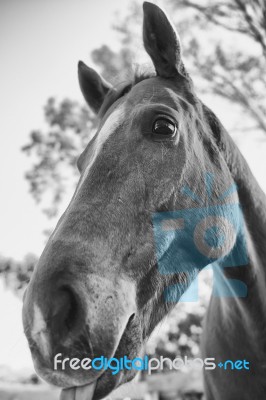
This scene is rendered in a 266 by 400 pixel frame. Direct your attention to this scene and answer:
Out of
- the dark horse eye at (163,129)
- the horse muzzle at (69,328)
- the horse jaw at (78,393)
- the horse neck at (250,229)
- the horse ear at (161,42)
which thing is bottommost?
the horse neck at (250,229)

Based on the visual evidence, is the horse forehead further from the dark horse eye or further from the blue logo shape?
the blue logo shape

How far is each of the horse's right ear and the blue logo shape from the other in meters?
1.30

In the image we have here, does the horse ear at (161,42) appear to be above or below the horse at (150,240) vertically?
above

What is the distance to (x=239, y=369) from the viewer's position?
2.33 meters

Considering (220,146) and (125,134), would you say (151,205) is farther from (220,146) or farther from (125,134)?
(220,146)

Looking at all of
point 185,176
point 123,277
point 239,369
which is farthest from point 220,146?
point 239,369

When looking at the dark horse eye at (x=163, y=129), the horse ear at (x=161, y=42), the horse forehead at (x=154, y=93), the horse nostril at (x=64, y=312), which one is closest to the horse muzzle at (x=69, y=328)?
the horse nostril at (x=64, y=312)

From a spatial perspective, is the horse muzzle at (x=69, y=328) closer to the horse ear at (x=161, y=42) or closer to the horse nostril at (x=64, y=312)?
the horse nostril at (x=64, y=312)

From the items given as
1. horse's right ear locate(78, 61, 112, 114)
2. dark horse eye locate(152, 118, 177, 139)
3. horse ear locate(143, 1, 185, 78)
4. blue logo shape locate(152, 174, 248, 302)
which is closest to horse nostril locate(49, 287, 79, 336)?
blue logo shape locate(152, 174, 248, 302)

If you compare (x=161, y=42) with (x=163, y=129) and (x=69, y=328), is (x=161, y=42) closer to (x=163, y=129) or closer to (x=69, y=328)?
(x=163, y=129)

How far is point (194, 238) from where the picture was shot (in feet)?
6.38

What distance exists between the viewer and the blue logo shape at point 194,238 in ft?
5.87

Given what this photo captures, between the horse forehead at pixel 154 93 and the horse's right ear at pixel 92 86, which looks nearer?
the horse forehead at pixel 154 93

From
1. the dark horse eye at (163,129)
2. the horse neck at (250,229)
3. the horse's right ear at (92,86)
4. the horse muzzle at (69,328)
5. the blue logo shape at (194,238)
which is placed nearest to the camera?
the horse muzzle at (69,328)
